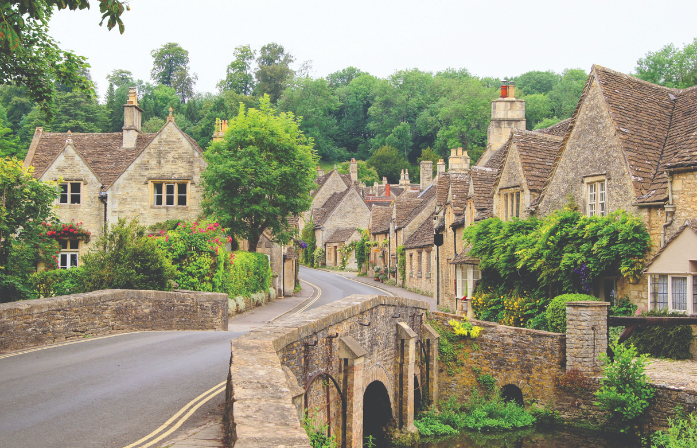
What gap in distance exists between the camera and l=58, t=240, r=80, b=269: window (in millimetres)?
33188

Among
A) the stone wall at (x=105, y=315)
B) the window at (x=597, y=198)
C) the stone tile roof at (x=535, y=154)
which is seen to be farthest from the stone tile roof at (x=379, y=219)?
the stone wall at (x=105, y=315)

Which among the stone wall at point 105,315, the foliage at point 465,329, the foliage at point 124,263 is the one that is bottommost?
the foliage at point 465,329

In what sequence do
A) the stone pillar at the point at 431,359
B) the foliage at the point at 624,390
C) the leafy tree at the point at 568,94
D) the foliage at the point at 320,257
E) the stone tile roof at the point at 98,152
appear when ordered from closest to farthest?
the foliage at the point at 624,390, the stone pillar at the point at 431,359, the stone tile roof at the point at 98,152, the foliage at the point at 320,257, the leafy tree at the point at 568,94

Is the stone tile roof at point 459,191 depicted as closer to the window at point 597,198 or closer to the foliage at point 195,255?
the window at point 597,198

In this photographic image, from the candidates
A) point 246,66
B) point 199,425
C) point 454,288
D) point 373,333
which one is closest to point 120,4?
point 199,425

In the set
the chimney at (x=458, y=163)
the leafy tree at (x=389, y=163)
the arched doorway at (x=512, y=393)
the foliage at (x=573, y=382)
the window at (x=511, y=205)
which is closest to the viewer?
the foliage at (x=573, y=382)

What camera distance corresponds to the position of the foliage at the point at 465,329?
2147 centimetres

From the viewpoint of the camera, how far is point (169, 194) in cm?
3447

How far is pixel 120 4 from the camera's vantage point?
9.35m

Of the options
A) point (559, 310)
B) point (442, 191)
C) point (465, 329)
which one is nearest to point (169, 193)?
point (442, 191)

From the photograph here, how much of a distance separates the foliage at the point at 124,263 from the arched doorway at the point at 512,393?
11.9 m

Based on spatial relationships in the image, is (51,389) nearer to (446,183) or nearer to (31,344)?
(31,344)

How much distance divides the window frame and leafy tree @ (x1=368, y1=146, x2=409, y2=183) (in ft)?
255

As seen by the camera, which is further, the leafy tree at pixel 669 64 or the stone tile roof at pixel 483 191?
the leafy tree at pixel 669 64
